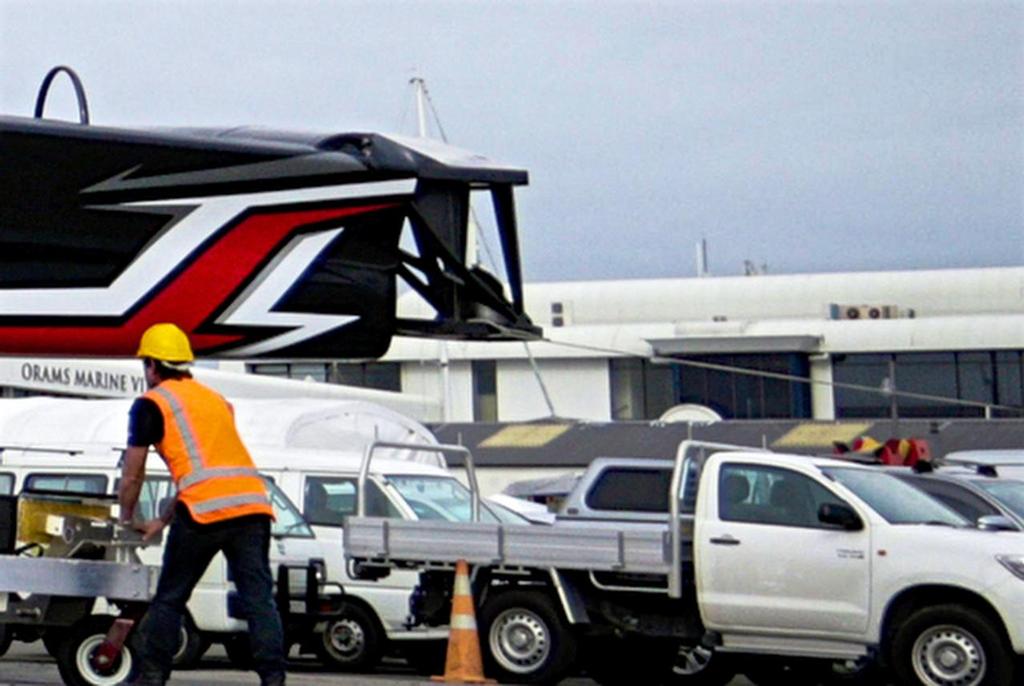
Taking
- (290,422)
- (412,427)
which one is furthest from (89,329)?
(412,427)

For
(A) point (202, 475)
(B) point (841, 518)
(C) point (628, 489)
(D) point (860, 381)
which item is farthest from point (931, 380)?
(A) point (202, 475)

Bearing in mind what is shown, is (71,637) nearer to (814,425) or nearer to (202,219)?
(202,219)

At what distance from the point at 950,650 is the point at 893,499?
1.33 m

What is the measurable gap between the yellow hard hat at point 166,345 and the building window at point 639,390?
185 ft

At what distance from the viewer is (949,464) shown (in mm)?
24344

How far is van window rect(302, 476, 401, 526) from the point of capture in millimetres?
17094

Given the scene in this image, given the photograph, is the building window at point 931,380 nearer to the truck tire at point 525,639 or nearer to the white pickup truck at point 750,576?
the white pickup truck at point 750,576

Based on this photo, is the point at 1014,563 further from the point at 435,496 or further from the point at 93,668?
the point at 93,668

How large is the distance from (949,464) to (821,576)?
1071 cm

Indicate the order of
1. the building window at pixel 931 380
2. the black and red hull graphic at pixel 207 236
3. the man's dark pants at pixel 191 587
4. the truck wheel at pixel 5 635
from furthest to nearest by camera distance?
the building window at pixel 931 380 < the truck wheel at pixel 5 635 < the black and red hull graphic at pixel 207 236 < the man's dark pants at pixel 191 587

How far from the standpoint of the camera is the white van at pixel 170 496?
51.4 ft

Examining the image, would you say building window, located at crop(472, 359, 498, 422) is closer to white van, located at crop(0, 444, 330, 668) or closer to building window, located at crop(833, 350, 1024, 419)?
building window, located at crop(833, 350, 1024, 419)

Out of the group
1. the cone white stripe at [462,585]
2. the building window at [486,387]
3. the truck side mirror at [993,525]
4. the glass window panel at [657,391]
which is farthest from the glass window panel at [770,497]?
the building window at [486,387]

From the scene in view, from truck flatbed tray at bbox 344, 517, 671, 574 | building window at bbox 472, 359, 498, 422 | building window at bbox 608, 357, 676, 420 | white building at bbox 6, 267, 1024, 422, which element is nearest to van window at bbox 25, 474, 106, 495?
truck flatbed tray at bbox 344, 517, 671, 574
